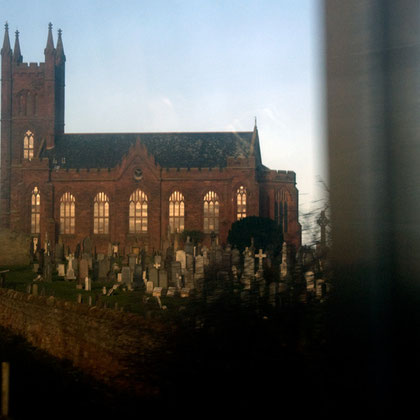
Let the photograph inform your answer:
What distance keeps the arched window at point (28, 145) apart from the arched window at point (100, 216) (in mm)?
9232

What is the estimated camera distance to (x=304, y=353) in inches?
170

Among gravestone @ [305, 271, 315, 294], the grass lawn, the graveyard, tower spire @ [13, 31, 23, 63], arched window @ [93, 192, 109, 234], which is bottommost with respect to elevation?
the grass lawn

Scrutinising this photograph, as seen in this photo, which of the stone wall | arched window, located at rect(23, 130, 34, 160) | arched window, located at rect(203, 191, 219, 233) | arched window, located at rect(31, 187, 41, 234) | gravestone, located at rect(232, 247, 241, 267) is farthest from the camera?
arched window, located at rect(23, 130, 34, 160)

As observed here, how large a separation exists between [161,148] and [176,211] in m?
5.52

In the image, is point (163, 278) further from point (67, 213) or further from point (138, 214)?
point (67, 213)

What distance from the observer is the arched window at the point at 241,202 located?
4550 cm

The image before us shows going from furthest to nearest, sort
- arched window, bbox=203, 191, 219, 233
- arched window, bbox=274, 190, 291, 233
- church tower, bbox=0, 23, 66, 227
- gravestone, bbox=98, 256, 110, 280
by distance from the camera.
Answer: church tower, bbox=0, 23, 66, 227
arched window, bbox=274, 190, 291, 233
arched window, bbox=203, 191, 219, 233
gravestone, bbox=98, 256, 110, 280

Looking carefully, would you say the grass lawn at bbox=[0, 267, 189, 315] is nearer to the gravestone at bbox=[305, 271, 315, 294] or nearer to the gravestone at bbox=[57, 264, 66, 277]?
the gravestone at bbox=[57, 264, 66, 277]

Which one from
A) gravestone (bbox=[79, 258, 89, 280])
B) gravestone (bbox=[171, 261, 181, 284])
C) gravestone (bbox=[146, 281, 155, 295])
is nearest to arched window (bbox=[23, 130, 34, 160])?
gravestone (bbox=[79, 258, 89, 280])

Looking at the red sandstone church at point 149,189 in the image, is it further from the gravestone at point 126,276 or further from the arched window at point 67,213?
the gravestone at point 126,276

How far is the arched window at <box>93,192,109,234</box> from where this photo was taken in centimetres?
4762

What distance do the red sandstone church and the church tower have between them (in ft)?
10.2

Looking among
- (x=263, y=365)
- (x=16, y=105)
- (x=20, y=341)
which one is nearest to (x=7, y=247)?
(x=20, y=341)

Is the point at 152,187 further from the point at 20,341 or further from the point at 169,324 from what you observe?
the point at 169,324
